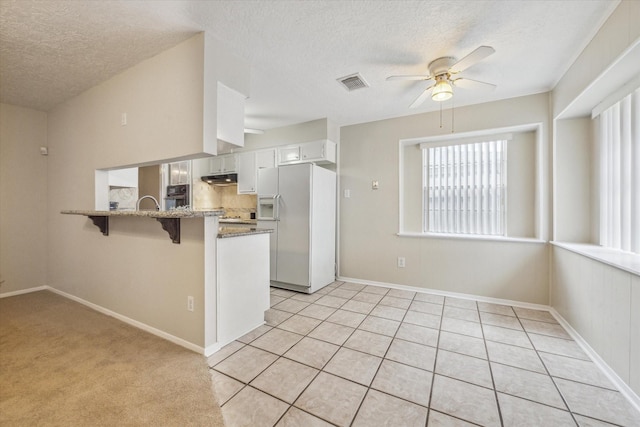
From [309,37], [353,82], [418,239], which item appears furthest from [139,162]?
[418,239]

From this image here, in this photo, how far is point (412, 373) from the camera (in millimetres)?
1821

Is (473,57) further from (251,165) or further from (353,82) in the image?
(251,165)

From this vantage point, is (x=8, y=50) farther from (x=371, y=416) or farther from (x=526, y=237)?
(x=526, y=237)

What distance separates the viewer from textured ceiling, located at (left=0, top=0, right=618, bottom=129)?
175 cm

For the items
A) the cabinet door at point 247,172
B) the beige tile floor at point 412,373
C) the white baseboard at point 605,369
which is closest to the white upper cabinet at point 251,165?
the cabinet door at point 247,172

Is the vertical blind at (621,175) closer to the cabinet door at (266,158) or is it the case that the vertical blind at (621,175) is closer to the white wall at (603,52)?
the white wall at (603,52)

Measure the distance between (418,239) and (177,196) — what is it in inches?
166

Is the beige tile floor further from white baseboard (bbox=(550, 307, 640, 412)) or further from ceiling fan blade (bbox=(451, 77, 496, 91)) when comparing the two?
ceiling fan blade (bbox=(451, 77, 496, 91))

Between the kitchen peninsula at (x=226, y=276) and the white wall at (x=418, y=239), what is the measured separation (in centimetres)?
187

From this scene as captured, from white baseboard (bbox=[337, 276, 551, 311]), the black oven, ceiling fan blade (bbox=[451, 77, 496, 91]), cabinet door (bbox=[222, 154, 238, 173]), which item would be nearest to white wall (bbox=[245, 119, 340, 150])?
cabinet door (bbox=[222, 154, 238, 173])

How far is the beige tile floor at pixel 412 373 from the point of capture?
1.45 m

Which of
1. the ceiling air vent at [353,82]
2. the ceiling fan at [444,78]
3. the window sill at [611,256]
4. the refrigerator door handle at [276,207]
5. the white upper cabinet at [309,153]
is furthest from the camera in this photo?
the white upper cabinet at [309,153]

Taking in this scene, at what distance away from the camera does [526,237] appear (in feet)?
10.5

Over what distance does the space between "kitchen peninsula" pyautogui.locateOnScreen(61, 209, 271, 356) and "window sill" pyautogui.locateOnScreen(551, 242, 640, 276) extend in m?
2.70
